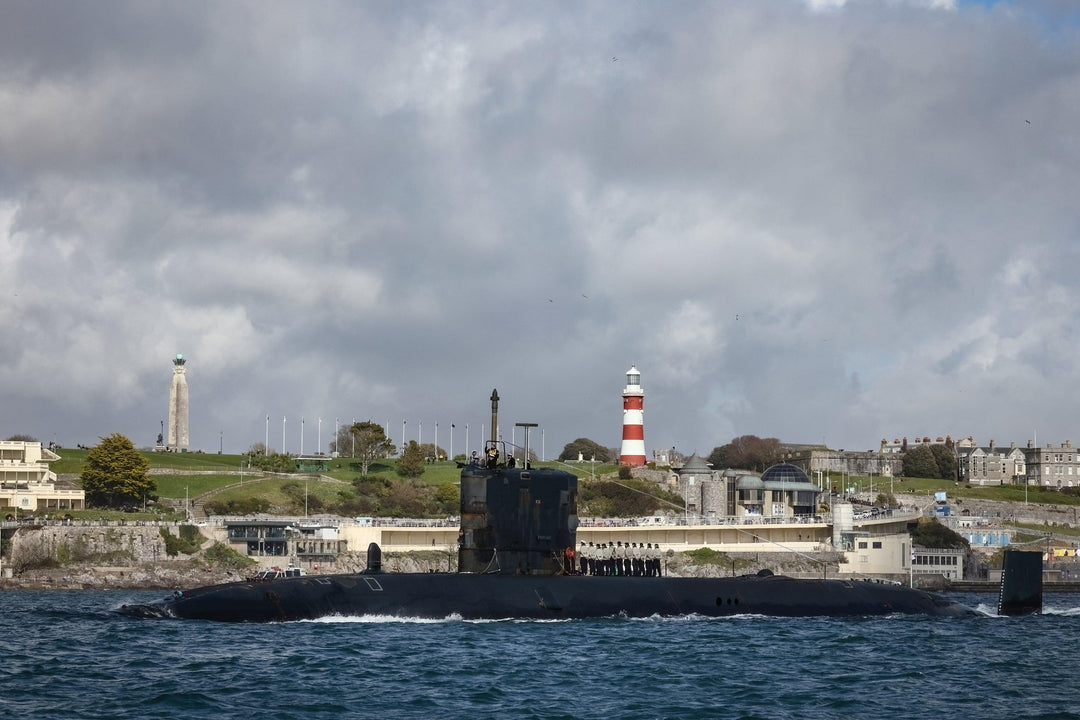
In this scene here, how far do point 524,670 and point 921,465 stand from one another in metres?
165

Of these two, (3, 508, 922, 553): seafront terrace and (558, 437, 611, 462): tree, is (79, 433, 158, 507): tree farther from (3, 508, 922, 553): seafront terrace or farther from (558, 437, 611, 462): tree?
(558, 437, 611, 462): tree

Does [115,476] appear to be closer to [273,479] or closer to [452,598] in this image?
[273,479]

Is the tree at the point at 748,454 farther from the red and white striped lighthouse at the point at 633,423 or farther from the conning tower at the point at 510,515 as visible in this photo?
the conning tower at the point at 510,515

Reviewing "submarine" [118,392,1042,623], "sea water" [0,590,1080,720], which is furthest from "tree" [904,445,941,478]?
"submarine" [118,392,1042,623]

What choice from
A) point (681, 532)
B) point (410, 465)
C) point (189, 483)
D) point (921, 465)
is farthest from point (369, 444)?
point (921, 465)

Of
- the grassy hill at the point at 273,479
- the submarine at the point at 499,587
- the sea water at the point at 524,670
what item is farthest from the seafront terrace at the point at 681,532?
the submarine at the point at 499,587

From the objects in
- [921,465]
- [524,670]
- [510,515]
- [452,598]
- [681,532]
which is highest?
[921,465]

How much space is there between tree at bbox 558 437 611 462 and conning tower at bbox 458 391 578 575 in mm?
134443

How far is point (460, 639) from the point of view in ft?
137

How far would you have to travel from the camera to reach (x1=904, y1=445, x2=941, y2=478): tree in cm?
19150

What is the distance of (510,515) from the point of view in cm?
4759

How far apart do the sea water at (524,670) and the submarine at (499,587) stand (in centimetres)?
57

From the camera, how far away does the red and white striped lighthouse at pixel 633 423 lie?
5404 inches

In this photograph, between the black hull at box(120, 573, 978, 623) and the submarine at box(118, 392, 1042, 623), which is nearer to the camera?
the black hull at box(120, 573, 978, 623)
